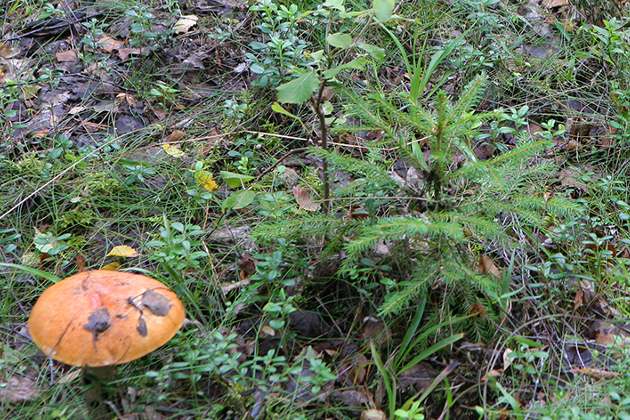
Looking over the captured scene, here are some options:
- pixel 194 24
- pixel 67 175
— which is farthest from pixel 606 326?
pixel 194 24

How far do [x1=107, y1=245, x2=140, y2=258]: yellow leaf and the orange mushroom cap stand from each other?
0.64 metres

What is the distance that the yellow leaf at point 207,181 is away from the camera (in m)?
2.99

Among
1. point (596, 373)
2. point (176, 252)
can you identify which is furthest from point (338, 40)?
point (596, 373)

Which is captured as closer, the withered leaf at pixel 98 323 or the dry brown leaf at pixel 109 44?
the withered leaf at pixel 98 323

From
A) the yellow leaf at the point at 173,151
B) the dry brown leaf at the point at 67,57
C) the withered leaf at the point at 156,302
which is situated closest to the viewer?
the withered leaf at the point at 156,302

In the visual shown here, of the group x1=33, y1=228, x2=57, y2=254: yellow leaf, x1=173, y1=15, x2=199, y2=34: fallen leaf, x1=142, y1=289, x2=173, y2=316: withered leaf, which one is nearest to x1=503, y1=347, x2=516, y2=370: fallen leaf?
x1=142, y1=289, x2=173, y2=316: withered leaf

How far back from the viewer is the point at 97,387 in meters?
2.12

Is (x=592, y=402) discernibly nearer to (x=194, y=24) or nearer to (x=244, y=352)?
(x=244, y=352)

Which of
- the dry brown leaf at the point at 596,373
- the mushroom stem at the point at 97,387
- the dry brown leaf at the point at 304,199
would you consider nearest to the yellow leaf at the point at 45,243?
the mushroom stem at the point at 97,387

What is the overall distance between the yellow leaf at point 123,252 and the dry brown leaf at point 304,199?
93 cm

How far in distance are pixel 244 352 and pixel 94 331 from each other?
2.26 ft

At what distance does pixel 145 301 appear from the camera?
1972 millimetres

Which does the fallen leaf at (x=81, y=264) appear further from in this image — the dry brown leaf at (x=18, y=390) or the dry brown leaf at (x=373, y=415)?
the dry brown leaf at (x=373, y=415)

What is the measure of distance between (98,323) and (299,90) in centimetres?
116
